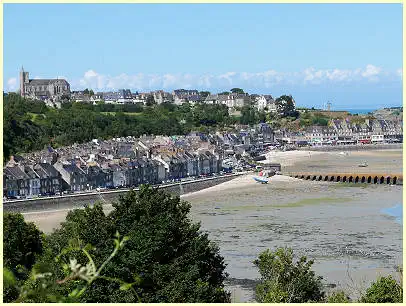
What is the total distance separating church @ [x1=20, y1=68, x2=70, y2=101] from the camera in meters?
87.4

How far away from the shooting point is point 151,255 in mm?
10008

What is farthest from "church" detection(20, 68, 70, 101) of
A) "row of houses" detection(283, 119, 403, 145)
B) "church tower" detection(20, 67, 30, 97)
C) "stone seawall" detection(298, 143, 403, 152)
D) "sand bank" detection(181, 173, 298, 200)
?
"sand bank" detection(181, 173, 298, 200)

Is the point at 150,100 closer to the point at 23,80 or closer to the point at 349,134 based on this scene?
the point at 23,80

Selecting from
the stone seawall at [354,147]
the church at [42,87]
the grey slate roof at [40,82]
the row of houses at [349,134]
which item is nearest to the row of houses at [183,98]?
the church at [42,87]

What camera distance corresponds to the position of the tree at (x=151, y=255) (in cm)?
950

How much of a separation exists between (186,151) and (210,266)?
34806mm

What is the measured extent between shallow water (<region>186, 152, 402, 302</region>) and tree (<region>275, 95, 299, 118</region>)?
2128 inches

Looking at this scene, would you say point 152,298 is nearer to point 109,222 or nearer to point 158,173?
point 109,222

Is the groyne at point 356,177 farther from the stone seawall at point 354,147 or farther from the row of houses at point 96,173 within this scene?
the stone seawall at point 354,147

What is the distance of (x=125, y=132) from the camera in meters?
64.9

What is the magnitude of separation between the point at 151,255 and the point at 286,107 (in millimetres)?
83197

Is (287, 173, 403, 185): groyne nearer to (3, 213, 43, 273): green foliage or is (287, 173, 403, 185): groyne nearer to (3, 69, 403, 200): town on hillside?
(3, 69, 403, 200): town on hillside

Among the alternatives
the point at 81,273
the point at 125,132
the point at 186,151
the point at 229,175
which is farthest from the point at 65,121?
the point at 81,273

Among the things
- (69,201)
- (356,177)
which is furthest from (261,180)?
(69,201)
